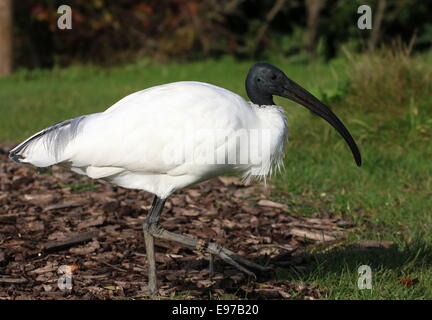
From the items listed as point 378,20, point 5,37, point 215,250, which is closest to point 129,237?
point 215,250

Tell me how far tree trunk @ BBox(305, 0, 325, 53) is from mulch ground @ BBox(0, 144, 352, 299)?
9.17 m

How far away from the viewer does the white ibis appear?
13.9 feet

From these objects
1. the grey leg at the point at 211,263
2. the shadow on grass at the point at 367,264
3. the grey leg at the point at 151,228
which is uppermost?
the grey leg at the point at 151,228

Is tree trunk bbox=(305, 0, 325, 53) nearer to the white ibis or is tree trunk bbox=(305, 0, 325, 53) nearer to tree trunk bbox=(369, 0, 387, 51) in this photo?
tree trunk bbox=(369, 0, 387, 51)

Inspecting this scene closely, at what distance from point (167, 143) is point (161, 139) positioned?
43mm

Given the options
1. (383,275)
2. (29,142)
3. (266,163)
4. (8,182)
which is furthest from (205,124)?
(8,182)

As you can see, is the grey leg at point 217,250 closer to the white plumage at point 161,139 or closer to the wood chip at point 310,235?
the white plumage at point 161,139

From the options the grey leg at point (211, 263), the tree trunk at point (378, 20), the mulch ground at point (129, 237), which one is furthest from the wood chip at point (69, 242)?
the tree trunk at point (378, 20)

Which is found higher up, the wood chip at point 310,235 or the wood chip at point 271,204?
the wood chip at point 271,204

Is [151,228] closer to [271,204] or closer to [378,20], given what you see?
[271,204]

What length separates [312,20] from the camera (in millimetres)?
15109

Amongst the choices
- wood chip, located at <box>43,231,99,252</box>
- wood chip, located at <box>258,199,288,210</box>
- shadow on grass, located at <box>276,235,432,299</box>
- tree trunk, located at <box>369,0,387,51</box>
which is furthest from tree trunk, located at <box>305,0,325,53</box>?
wood chip, located at <box>43,231,99,252</box>

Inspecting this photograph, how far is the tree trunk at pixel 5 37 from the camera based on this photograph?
42.2 feet

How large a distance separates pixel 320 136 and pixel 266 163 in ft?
10.5
